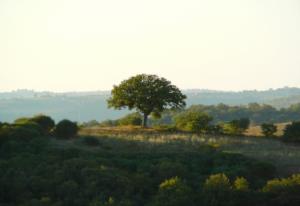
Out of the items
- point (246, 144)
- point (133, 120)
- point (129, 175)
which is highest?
point (133, 120)

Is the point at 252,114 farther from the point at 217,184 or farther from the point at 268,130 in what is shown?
the point at 217,184

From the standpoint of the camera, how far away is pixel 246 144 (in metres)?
63.7

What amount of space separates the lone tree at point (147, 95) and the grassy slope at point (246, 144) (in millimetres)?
6548

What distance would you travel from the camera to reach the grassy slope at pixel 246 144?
52.3m

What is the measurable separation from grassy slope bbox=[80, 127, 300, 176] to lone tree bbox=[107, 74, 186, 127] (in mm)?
6548

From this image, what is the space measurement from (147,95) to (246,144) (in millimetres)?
20223

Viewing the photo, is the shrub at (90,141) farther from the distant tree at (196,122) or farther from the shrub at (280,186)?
the shrub at (280,186)

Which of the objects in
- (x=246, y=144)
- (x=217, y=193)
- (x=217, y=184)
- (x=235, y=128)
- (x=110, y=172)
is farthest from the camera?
(x=235, y=128)

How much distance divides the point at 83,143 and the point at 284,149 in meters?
22.7

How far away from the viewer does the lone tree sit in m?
78.9

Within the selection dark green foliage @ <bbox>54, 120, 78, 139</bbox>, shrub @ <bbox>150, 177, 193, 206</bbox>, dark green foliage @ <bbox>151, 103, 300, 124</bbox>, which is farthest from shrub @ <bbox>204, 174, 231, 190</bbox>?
dark green foliage @ <bbox>151, 103, 300, 124</bbox>

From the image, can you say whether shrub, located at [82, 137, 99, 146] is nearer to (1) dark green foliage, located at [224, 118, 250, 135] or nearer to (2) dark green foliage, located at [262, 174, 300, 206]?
(1) dark green foliage, located at [224, 118, 250, 135]

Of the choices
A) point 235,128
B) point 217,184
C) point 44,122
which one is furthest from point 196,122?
point 217,184

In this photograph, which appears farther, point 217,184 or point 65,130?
point 65,130
